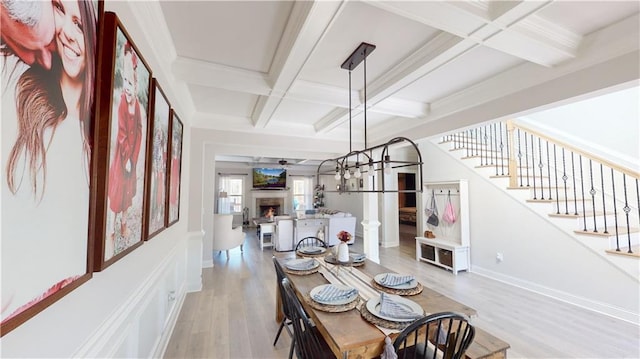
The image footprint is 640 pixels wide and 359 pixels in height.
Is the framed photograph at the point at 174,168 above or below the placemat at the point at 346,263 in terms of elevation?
above

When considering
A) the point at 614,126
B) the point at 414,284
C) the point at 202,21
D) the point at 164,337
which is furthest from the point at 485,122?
the point at 164,337

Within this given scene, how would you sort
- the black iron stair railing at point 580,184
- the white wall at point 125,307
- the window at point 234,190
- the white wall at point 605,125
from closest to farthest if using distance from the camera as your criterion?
the white wall at point 125,307 < the black iron stair railing at point 580,184 < the white wall at point 605,125 < the window at point 234,190

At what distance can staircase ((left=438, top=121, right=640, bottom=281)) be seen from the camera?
9.80ft

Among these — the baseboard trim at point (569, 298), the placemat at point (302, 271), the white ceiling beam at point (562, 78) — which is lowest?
the baseboard trim at point (569, 298)

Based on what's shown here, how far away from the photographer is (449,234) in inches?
196

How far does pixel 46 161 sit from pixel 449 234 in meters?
5.56

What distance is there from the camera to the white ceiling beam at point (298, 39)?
142 cm

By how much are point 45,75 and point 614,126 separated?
5.81 metres

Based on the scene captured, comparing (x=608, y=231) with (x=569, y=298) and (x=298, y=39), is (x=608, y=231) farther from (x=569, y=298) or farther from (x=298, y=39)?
(x=298, y=39)

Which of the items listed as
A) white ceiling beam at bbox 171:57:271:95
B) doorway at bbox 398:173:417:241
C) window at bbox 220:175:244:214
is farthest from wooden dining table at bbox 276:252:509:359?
window at bbox 220:175:244:214

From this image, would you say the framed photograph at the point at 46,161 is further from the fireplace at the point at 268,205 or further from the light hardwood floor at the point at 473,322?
the fireplace at the point at 268,205

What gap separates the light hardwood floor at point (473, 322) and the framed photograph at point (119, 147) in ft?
5.19

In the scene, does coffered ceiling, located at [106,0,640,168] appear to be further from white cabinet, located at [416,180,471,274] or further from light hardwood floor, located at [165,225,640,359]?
light hardwood floor, located at [165,225,640,359]

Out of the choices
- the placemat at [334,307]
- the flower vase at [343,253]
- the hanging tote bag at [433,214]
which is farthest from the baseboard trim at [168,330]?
the hanging tote bag at [433,214]
